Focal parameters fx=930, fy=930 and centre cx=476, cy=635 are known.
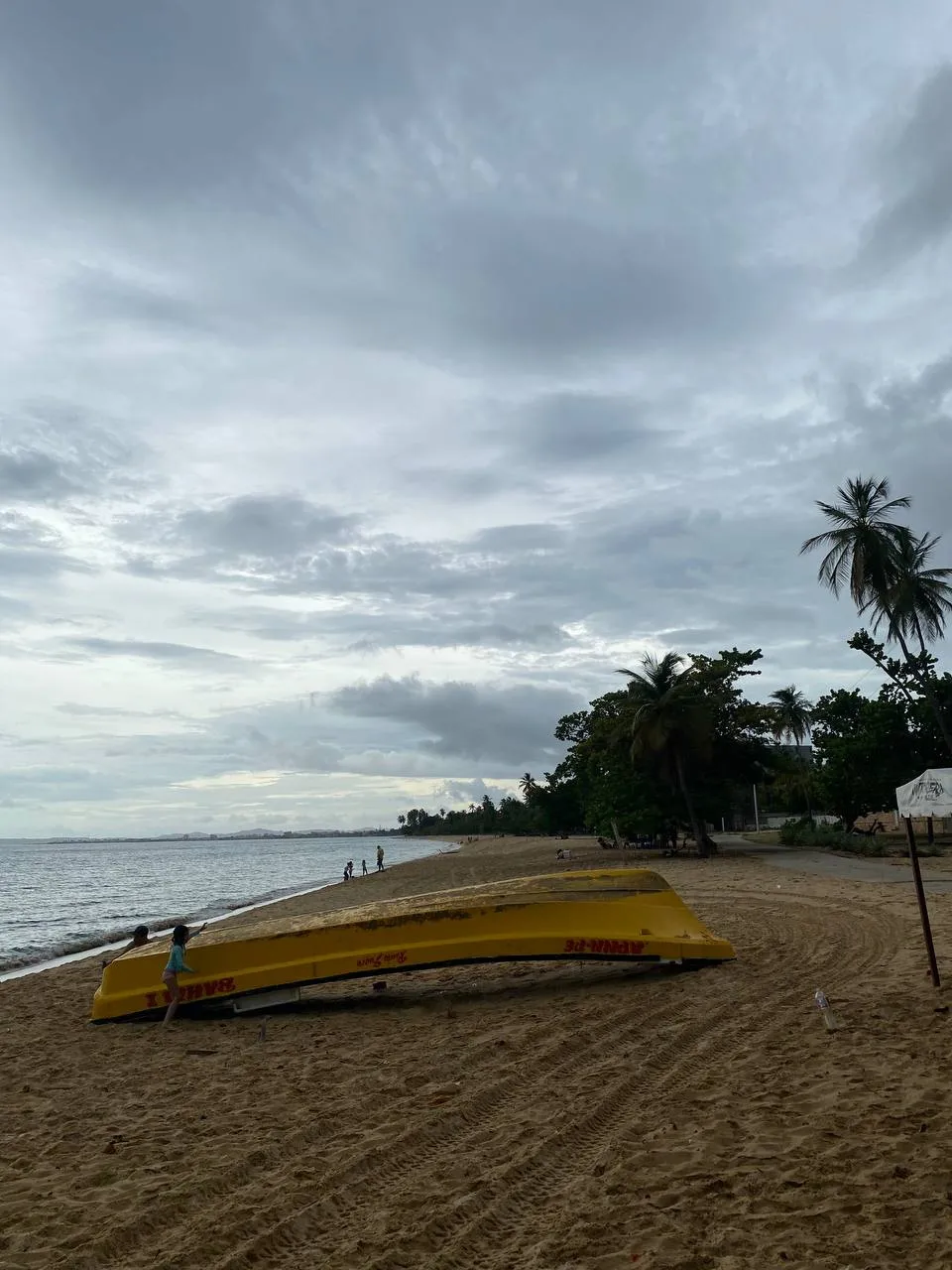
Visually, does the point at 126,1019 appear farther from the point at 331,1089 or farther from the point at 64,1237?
the point at 64,1237

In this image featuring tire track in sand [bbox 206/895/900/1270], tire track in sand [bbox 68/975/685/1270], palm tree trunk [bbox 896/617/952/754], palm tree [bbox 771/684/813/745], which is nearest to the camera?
tire track in sand [bbox 206/895/900/1270]

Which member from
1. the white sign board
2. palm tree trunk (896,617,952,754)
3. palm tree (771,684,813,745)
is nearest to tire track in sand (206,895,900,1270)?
the white sign board

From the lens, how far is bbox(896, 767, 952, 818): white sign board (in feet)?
24.1

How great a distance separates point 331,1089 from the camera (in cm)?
659

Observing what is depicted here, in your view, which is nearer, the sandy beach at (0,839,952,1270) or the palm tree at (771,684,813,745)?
the sandy beach at (0,839,952,1270)

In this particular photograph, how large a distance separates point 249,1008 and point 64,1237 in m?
5.79

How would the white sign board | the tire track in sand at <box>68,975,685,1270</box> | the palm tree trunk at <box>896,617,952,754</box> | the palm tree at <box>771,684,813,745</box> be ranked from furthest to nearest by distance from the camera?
the palm tree at <box>771,684,813,745</box>
the palm tree trunk at <box>896,617,952,754</box>
the white sign board
the tire track in sand at <box>68,975,685,1270</box>

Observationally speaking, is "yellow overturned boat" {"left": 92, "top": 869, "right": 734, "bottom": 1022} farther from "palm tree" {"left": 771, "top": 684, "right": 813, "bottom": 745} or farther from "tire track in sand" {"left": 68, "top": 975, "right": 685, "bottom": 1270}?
→ "palm tree" {"left": 771, "top": 684, "right": 813, "bottom": 745}

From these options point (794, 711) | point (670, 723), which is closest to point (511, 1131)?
point (670, 723)

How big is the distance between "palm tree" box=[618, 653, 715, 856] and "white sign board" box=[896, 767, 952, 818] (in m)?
26.0

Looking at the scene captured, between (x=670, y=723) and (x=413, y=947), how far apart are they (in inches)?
989

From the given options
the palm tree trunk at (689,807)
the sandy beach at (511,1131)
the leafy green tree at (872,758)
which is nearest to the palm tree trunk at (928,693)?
the leafy green tree at (872,758)

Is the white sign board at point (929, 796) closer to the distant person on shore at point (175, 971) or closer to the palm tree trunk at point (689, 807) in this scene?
the distant person on shore at point (175, 971)

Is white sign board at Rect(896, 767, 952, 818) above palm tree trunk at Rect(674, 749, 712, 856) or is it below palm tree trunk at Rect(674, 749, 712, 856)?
below
